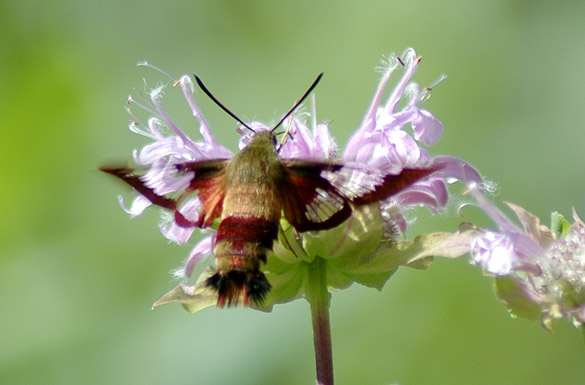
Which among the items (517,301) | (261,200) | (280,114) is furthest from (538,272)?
(280,114)

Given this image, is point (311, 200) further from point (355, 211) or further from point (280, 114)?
point (280, 114)

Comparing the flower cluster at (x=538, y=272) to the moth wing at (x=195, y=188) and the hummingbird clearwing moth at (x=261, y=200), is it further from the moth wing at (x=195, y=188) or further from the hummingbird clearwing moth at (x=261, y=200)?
the moth wing at (x=195, y=188)

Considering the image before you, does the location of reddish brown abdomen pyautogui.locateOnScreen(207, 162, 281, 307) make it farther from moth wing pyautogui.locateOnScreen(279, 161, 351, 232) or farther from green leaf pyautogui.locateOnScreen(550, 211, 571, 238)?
green leaf pyautogui.locateOnScreen(550, 211, 571, 238)

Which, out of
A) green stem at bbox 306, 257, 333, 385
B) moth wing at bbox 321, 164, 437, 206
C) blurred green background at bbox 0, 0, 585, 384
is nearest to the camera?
moth wing at bbox 321, 164, 437, 206

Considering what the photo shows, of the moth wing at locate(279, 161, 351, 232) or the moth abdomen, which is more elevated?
the moth wing at locate(279, 161, 351, 232)

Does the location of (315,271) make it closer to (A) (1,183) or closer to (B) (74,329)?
(B) (74,329)

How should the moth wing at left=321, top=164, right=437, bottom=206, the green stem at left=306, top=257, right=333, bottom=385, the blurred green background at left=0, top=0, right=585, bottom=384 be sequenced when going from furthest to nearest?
the blurred green background at left=0, top=0, right=585, bottom=384 < the green stem at left=306, top=257, right=333, bottom=385 < the moth wing at left=321, top=164, right=437, bottom=206

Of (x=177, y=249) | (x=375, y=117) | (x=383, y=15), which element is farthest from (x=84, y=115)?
(x=375, y=117)

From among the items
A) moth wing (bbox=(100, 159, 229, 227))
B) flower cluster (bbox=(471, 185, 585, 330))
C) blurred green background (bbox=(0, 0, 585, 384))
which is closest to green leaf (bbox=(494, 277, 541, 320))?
flower cluster (bbox=(471, 185, 585, 330))
